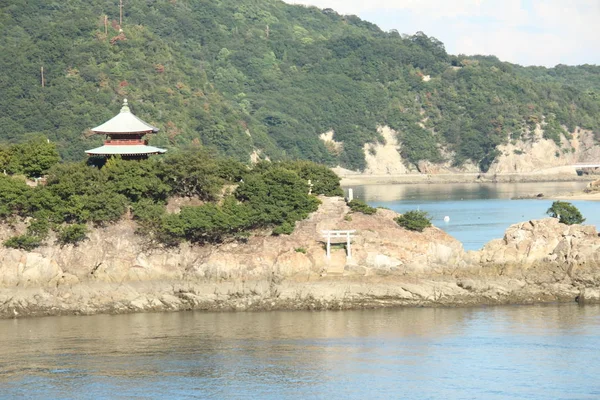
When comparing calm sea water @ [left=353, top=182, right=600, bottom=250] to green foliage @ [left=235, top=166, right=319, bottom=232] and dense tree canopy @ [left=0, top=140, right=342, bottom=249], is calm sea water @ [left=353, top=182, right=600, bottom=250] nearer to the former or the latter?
green foliage @ [left=235, top=166, right=319, bottom=232]

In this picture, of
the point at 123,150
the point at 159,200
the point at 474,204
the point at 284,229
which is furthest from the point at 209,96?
the point at 284,229

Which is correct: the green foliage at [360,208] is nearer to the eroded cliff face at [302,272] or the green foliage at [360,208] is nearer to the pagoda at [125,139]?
the eroded cliff face at [302,272]

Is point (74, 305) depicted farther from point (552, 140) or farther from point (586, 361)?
point (552, 140)

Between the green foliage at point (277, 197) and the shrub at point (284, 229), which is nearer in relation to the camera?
the shrub at point (284, 229)

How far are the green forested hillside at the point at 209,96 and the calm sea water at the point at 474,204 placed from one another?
65.6 feet

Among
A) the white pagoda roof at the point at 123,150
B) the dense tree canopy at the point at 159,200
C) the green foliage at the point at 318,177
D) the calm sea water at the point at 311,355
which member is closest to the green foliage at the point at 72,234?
the dense tree canopy at the point at 159,200

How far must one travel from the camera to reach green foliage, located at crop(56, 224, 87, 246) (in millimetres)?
54688

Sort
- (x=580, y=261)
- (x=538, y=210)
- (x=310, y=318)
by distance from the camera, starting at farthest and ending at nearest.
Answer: (x=538, y=210) < (x=580, y=261) < (x=310, y=318)

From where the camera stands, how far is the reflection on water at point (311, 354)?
39.7 meters

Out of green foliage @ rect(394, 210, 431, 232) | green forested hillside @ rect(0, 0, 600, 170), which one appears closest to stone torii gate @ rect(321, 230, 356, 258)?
green foliage @ rect(394, 210, 431, 232)

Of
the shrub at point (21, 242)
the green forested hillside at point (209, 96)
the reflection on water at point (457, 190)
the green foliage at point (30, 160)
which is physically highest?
the green forested hillside at point (209, 96)

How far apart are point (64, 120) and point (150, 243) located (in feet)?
247

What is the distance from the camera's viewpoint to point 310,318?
50094mm

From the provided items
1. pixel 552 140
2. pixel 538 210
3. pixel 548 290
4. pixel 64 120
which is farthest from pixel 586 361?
pixel 552 140
